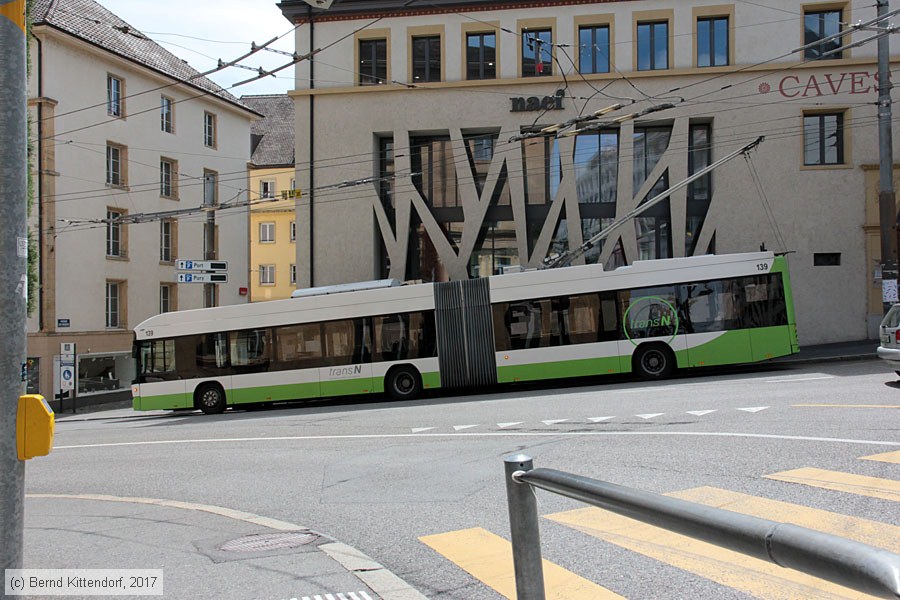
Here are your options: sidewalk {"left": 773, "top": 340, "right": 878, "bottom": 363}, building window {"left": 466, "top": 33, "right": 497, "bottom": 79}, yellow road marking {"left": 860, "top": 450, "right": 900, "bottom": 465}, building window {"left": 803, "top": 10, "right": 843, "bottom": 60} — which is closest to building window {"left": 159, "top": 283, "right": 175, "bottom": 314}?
building window {"left": 466, "top": 33, "right": 497, "bottom": 79}

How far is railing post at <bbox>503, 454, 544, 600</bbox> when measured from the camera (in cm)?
306

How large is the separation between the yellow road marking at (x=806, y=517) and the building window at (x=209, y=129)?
36006mm

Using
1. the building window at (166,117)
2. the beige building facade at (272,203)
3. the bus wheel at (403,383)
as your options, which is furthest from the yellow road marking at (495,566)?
the beige building facade at (272,203)

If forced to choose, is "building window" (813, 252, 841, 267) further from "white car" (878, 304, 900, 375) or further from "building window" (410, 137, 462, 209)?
"building window" (410, 137, 462, 209)

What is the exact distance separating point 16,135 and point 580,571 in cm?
398

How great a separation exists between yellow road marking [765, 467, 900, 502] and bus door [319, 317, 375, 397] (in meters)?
13.7

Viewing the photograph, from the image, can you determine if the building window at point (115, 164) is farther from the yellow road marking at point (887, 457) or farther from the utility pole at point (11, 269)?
the utility pole at point (11, 269)

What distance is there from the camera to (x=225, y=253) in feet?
134

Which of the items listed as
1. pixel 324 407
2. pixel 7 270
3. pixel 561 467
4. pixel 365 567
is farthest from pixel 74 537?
pixel 324 407

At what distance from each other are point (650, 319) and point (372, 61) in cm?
1512

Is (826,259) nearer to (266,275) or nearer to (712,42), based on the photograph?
(712,42)

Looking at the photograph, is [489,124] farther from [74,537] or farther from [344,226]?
[74,537]

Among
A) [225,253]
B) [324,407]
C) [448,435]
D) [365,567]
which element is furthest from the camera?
[225,253]

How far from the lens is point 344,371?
20.2 meters
